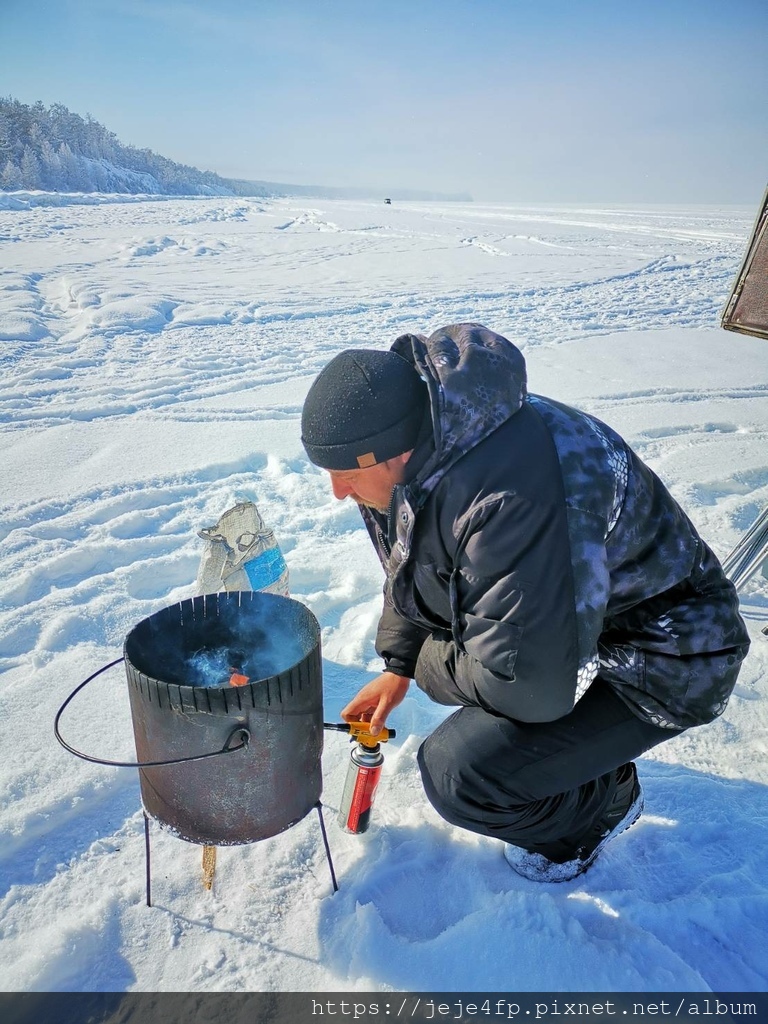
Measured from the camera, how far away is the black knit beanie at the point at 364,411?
1.37 metres

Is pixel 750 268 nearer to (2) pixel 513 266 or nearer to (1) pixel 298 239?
(2) pixel 513 266

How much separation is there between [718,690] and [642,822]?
25.5 inches

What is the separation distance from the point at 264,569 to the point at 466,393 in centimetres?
144

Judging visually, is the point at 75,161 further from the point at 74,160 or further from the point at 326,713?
the point at 326,713

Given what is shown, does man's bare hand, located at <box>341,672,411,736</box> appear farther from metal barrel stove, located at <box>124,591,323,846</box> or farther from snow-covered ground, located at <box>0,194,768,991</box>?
snow-covered ground, located at <box>0,194,768,991</box>

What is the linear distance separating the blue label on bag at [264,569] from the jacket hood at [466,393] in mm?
1278

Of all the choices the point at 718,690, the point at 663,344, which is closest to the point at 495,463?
the point at 718,690

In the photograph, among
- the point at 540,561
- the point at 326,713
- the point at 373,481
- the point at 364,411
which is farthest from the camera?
the point at 326,713

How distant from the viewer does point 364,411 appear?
137 centimetres

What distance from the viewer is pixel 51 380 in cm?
591

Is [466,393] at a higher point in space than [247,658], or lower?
higher

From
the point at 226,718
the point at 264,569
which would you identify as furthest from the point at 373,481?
the point at 264,569

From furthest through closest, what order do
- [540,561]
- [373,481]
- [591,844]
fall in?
[591,844] < [373,481] < [540,561]

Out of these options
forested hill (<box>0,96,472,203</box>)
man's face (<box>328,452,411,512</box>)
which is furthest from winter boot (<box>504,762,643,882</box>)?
forested hill (<box>0,96,472,203</box>)
